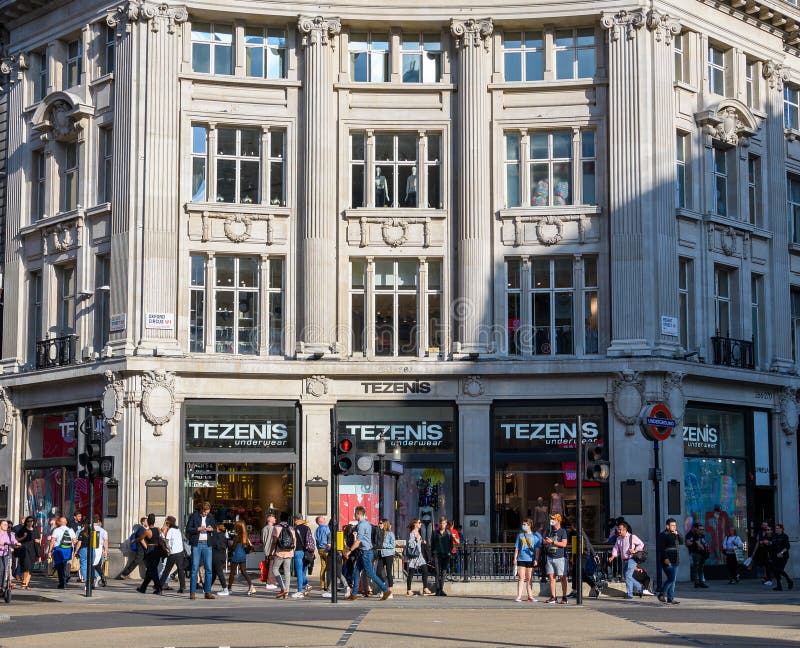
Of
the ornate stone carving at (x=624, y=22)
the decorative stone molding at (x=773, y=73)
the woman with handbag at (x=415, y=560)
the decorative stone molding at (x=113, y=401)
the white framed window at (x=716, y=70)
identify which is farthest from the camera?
the decorative stone molding at (x=773, y=73)

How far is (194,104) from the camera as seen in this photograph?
41562 millimetres

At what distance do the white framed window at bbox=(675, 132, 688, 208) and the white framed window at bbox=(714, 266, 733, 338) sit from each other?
252 cm

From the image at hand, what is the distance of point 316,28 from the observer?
41875 mm

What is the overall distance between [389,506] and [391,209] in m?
8.24

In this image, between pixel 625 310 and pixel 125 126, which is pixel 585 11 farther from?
Answer: pixel 125 126

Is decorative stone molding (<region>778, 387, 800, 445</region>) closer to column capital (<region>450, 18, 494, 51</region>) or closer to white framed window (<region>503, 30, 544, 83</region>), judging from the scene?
white framed window (<region>503, 30, 544, 83</region>)

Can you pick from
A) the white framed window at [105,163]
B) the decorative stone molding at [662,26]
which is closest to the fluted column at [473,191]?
the decorative stone molding at [662,26]

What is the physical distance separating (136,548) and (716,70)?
22233 mm

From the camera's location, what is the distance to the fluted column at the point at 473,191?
4153 cm

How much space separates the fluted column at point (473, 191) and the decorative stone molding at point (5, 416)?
1355 centimetres

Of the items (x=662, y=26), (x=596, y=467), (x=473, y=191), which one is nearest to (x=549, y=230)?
(x=473, y=191)

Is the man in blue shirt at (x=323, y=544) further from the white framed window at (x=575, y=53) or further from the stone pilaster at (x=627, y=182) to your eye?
the white framed window at (x=575, y=53)

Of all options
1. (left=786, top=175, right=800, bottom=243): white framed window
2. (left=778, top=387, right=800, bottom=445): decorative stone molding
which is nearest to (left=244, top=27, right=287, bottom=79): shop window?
(left=786, top=175, right=800, bottom=243): white framed window

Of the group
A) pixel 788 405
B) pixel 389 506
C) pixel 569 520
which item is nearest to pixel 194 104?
pixel 389 506
